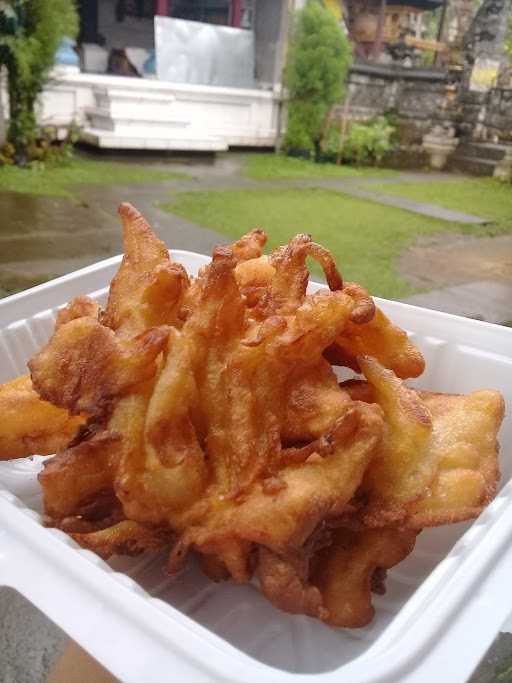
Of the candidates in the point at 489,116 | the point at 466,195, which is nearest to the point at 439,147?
the point at 489,116

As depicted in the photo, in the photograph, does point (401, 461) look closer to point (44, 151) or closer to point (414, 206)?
point (414, 206)

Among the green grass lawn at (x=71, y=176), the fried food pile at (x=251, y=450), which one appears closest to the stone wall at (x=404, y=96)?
the green grass lawn at (x=71, y=176)

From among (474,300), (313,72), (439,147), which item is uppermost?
(313,72)

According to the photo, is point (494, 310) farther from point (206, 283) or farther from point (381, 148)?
point (381, 148)

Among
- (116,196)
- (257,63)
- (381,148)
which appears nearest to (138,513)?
(116,196)

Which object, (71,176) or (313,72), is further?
(313,72)

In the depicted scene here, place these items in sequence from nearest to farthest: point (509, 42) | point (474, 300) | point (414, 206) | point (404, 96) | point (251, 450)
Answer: point (251, 450) < point (474, 300) < point (414, 206) < point (404, 96) < point (509, 42)
